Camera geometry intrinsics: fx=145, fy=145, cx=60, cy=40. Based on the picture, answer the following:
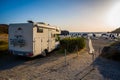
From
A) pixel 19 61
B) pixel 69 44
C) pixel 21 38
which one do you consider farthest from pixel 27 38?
pixel 69 44

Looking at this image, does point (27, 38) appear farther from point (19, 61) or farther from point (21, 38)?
point (19, 61)

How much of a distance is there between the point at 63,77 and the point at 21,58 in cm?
599

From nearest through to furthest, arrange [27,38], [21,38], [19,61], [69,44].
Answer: [27,38] < [21,38] < [19,61] < [69,44]

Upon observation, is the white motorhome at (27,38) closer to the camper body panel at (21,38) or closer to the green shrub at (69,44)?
A: the camper body panel at (21,38)

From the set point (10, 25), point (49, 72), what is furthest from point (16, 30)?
point (49, 72)

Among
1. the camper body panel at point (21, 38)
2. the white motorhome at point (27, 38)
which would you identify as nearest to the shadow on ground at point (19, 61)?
the white motorhome at point (27, 38)

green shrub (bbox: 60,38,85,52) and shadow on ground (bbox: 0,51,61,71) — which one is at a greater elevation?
green shrub (bbox: 60,38,85,52)

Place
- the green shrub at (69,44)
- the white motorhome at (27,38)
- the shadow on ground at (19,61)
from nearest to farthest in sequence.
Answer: the shadow on ground at (19,61) → the white motorhome at (27,38) → the green shrub at (69,44)

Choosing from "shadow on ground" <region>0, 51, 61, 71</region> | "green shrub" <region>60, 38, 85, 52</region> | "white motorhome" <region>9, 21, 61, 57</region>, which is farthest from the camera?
"green shrub" <region>60, 38, 85, 52</region>

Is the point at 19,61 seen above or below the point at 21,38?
below

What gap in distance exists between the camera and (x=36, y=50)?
11.0m

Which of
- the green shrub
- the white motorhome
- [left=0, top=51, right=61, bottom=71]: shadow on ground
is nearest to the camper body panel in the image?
the white motorhome

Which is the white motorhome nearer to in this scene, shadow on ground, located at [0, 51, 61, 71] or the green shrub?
shadow on ground, located at [0, 51, 61, 71]

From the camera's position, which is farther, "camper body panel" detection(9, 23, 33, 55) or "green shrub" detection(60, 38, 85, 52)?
"green shrub" detection(60, 38, 85, 52)
